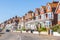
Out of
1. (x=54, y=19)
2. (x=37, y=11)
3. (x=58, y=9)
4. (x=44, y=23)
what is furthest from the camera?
(x=37, y=11)

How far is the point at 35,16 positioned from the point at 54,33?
5493cm

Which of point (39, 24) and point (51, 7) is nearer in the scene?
point (51, 7)

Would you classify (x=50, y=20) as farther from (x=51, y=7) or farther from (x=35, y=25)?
(x=35, y=25)

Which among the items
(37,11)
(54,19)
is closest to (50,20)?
(54,19)

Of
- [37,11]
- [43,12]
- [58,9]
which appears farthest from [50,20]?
[37,11]

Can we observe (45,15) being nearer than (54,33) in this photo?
No

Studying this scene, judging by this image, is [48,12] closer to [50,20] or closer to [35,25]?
[50,20]

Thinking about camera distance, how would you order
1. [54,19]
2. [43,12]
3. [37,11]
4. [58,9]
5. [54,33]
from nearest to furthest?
[54,33]
[58,9]
[54,19]
[43,12]
[37,11]

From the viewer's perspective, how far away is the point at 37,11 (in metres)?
103

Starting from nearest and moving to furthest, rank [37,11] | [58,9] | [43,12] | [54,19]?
[58,9] → [54,19] → [43,12] → [37,11]

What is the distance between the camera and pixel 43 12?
9225cm

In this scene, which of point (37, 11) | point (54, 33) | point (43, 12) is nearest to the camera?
point (54, 33)

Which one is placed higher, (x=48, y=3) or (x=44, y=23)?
(x=48, y=3)

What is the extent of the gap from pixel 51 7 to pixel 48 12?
300 centimetres
